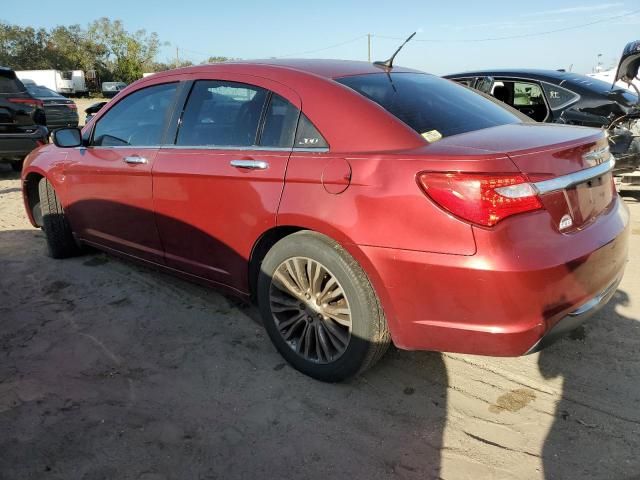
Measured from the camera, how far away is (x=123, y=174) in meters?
3.76

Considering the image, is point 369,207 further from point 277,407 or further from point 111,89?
point 111,89

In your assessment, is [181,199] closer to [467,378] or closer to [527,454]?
[467,378]

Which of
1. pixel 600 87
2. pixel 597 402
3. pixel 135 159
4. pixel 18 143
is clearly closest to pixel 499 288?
pixel 597 402

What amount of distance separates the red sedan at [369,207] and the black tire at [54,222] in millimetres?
1324

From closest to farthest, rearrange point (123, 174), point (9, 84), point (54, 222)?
point (123, 174) < point (54, 222) < point (9, 84)

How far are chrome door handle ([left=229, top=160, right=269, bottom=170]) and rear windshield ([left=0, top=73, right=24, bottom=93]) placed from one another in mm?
7857

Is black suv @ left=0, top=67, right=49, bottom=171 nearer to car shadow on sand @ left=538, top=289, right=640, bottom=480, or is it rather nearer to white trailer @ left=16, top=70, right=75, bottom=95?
car shadow on sand @ left=538, top=289, right=640, bottom=480

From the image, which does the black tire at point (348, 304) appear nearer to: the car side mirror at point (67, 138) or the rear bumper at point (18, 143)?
the car side mirror at point (67, 138)

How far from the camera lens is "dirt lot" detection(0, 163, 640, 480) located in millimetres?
2221

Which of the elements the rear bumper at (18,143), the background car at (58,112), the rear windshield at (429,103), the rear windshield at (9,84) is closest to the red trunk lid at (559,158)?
the rear windshield at (429,103)

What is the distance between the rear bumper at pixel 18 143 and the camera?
8656 mm

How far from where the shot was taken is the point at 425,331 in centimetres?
232

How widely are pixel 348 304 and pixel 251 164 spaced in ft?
3.11

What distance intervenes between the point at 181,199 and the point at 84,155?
143 cm
